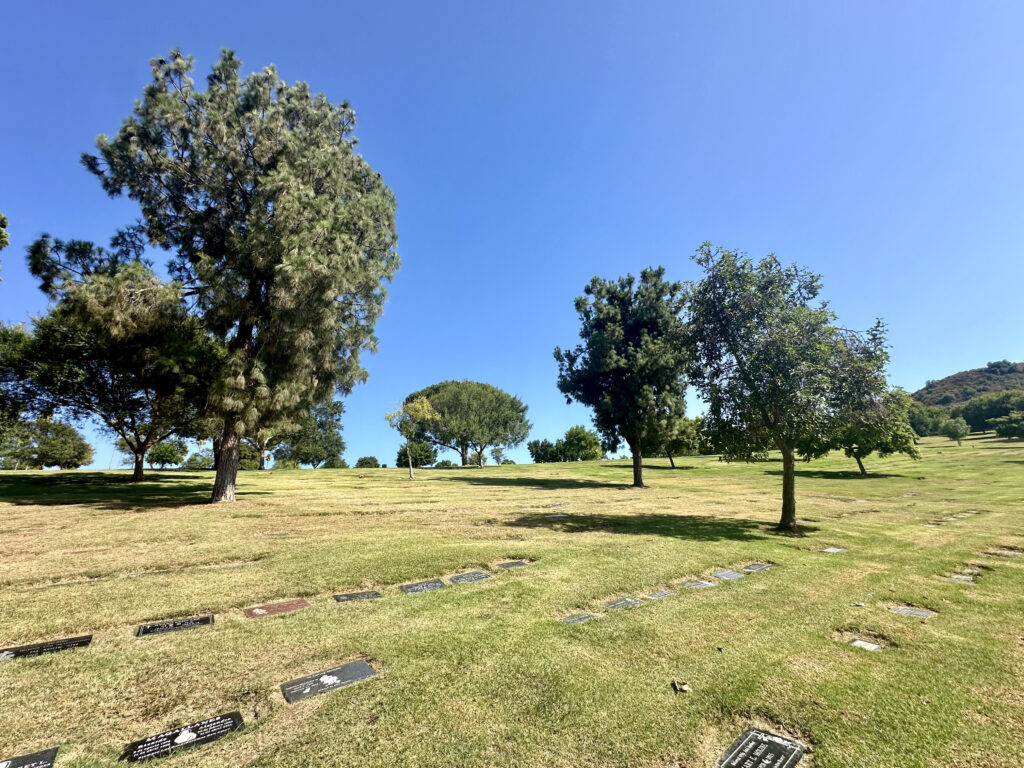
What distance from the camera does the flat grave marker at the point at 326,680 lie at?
3.44m

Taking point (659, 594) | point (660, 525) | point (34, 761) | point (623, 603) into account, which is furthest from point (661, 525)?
point (34, 761)

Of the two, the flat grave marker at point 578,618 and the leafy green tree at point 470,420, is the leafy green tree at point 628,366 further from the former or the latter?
the leafy green tree at point 470,420

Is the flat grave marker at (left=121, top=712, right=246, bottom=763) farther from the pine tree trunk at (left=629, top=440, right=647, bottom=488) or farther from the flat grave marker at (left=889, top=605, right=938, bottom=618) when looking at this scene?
the pine tree trunk at (left=629, top=440, right=647, bottom=488)

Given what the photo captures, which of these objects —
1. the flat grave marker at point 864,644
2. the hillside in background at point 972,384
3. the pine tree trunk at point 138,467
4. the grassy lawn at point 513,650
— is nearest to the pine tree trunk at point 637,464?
the grassy lawn at point 513,650

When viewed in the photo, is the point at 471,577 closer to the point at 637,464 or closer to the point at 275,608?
the point at 275,608

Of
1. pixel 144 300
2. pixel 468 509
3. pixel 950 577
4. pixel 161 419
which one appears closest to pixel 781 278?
pixel 950 577

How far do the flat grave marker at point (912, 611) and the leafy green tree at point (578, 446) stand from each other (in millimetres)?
66556

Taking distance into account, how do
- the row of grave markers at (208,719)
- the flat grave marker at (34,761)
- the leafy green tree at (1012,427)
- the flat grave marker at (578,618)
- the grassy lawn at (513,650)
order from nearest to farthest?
the flat grave marker at (34,761) < the row of grave markers at (208,719) < the grassy lawn at (513,650) < the flat grave marker at (578,618) < the leafy green tree at (1012,427)

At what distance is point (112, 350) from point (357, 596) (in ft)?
72.6

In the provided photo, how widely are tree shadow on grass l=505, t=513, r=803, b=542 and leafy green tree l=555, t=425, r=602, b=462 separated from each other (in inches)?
2304

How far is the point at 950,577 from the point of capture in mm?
7477

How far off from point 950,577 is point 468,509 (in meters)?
11.9

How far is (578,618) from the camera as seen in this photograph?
16.9 ft

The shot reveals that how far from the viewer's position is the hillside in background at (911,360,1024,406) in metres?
123
